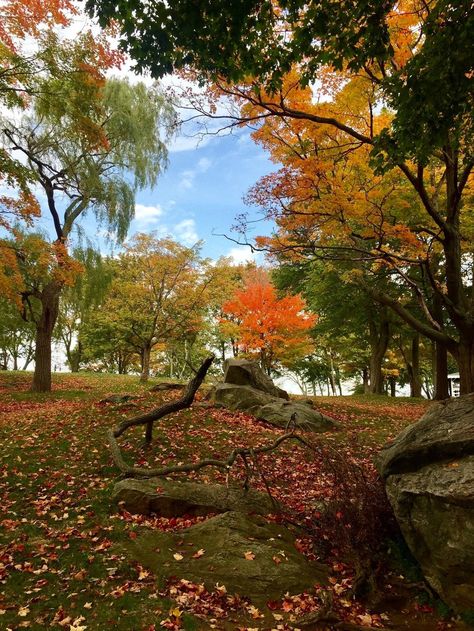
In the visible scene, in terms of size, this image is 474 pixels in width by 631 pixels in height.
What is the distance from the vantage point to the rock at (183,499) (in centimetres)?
682

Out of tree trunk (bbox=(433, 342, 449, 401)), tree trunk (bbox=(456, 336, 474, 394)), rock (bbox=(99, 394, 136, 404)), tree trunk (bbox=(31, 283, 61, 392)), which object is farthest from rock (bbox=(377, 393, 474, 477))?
tree trunk (bbox=(31, 283, 61, 392))

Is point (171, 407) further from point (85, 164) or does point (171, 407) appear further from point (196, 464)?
point (85, 164)

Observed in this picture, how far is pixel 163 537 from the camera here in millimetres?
5887

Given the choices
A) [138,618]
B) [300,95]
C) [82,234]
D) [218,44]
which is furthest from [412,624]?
[82,234]

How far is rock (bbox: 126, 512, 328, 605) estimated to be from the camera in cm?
518

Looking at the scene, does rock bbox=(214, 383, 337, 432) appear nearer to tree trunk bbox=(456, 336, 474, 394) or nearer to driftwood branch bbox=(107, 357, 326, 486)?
tree trunk bbox=(456, 336, 474, 394)

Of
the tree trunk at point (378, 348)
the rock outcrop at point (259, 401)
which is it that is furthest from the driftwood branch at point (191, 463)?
the tree trunk at point (378, 348)

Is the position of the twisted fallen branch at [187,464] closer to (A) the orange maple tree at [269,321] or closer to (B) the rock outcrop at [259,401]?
(B) the rock outcrop at [259,401]

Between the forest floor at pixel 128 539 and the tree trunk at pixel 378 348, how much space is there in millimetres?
14342

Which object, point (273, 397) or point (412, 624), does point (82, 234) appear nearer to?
point (273, 397)

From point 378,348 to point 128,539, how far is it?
854 inches

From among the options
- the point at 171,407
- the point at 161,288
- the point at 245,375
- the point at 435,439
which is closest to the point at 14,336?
the point at 161,288

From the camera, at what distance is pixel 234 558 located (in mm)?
5504

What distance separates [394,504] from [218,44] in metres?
6.47
